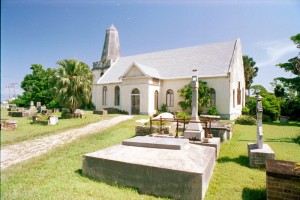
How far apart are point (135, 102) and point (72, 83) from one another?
807 centimetres

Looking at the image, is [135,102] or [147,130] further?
[135,102]

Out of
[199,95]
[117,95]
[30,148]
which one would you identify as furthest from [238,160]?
[117,95]

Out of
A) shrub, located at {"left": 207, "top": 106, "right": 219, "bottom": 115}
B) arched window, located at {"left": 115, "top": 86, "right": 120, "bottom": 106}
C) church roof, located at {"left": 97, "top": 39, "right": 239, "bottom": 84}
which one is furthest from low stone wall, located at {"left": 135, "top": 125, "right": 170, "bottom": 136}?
arched window, located at {"left": 115, "top": 86, "right": 120, "bottom": 106}

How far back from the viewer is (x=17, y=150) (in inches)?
326

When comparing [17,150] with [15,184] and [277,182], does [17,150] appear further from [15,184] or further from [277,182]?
[277,182]

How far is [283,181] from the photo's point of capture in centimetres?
348

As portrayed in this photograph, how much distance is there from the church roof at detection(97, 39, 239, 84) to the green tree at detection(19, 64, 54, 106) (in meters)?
17.5

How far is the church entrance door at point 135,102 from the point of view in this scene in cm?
2339

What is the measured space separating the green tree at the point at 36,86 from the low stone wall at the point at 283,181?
40.4 m

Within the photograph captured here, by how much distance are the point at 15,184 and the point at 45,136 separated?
6.52m

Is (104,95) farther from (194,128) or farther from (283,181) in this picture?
(283,181)

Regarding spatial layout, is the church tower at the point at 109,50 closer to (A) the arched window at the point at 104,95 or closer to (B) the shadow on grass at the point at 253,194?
(A) the arched window at the point at 104,95

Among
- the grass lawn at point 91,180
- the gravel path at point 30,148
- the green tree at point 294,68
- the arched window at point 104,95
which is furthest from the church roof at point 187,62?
the green tree at point 294,68

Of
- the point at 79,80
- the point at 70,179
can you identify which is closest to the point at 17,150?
the point at 70,179
